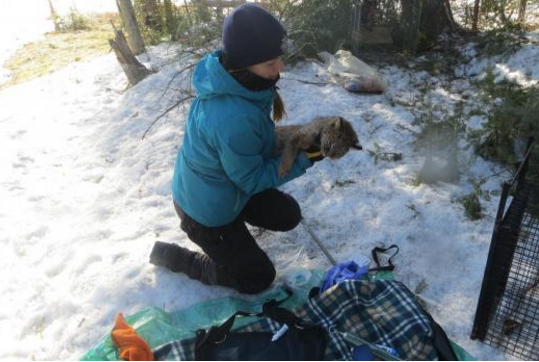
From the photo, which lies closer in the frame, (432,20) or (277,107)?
(277,107)

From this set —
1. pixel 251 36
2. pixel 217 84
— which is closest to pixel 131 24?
pixel 217 84

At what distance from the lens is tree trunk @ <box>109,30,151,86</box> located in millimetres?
6137

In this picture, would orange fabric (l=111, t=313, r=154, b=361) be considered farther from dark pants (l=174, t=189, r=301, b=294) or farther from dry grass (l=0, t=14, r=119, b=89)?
dry grass (l=0, t=14, r=119, b=89)

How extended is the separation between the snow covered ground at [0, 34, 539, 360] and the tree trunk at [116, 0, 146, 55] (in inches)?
68.6

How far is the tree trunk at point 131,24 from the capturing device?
6.75m

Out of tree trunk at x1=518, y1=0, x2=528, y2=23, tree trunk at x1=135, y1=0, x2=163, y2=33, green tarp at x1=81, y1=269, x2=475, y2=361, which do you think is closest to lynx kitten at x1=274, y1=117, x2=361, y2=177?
green tarp at x1=81, y1=269, x2=475, y2=361

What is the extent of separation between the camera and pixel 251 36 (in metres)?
2.17

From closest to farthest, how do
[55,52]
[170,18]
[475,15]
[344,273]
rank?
[344,273] → [475,15] → [170,18] → [55,52]

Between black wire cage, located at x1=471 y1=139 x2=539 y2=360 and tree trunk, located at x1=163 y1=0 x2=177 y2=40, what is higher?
tree trunk, located at x1=163 y1=0 x2=177 y2=40

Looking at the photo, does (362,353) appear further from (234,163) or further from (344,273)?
(234,163)

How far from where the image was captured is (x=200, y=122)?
7.88ft

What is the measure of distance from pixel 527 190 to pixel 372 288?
3.31ft

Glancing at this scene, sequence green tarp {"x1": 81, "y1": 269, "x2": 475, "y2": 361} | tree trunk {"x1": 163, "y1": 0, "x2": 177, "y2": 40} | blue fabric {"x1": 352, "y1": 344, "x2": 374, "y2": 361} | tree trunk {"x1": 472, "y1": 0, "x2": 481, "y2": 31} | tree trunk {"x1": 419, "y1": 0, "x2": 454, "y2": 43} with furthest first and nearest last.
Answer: tree trunk {"x1": 163, "y1": 0, "x2": 177, "y2": 40} < tree trunk {"x1": 472, "y1": 0, "x2": 481, "y2": 31} < tree trunk {"x1": 419, "y1": 0, "x2": 454, "y2": 43} < green tarp {"x1": 81, "y1": 269, "x2": 475, "y2": 361} < blue fabric {"x1": 352, "y1": 344, "x2": 374, "y2": 361}

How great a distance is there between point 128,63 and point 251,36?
15.1 ft
